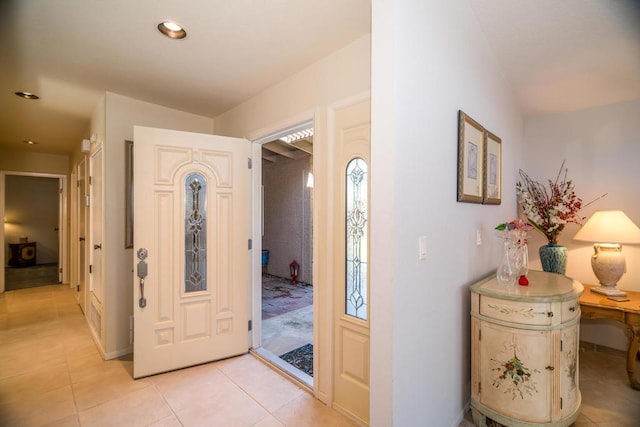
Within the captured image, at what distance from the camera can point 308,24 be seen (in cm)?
183

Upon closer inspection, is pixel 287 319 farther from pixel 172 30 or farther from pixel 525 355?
pixel 172 30

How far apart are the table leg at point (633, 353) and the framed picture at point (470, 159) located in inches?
62.3

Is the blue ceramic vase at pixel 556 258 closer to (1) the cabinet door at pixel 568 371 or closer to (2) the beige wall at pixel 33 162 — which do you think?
(1) the cabinet door at pixel 568 371

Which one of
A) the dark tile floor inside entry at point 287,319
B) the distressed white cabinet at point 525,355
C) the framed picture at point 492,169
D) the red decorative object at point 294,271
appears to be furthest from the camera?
the red decorative object at point 294,271

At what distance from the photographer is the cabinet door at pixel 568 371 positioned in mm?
1706

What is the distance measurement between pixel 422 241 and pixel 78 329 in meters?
4.20

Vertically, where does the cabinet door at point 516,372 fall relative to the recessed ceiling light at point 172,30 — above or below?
below

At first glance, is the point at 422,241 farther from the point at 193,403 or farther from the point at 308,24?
the point at 193,403

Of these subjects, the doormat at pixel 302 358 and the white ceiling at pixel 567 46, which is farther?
the doormat at pixel 302 358

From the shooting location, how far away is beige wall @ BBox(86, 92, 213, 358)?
2.81 metres

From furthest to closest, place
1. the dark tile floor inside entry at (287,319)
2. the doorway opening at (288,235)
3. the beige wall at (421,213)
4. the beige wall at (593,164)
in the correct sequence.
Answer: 1. the doorway opening at (288,235)
2. the dark tile floor inside entry at (287,319)
3. the beige wall at (593,164)
4. the beige wall at (421,213)

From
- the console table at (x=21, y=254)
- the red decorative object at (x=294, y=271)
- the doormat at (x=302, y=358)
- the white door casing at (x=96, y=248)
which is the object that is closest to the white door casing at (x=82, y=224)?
the white door casing at (x=96, y=248)

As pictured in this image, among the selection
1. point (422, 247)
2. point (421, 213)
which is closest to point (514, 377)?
point (422, 247)

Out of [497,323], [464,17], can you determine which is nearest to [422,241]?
[497,323]
